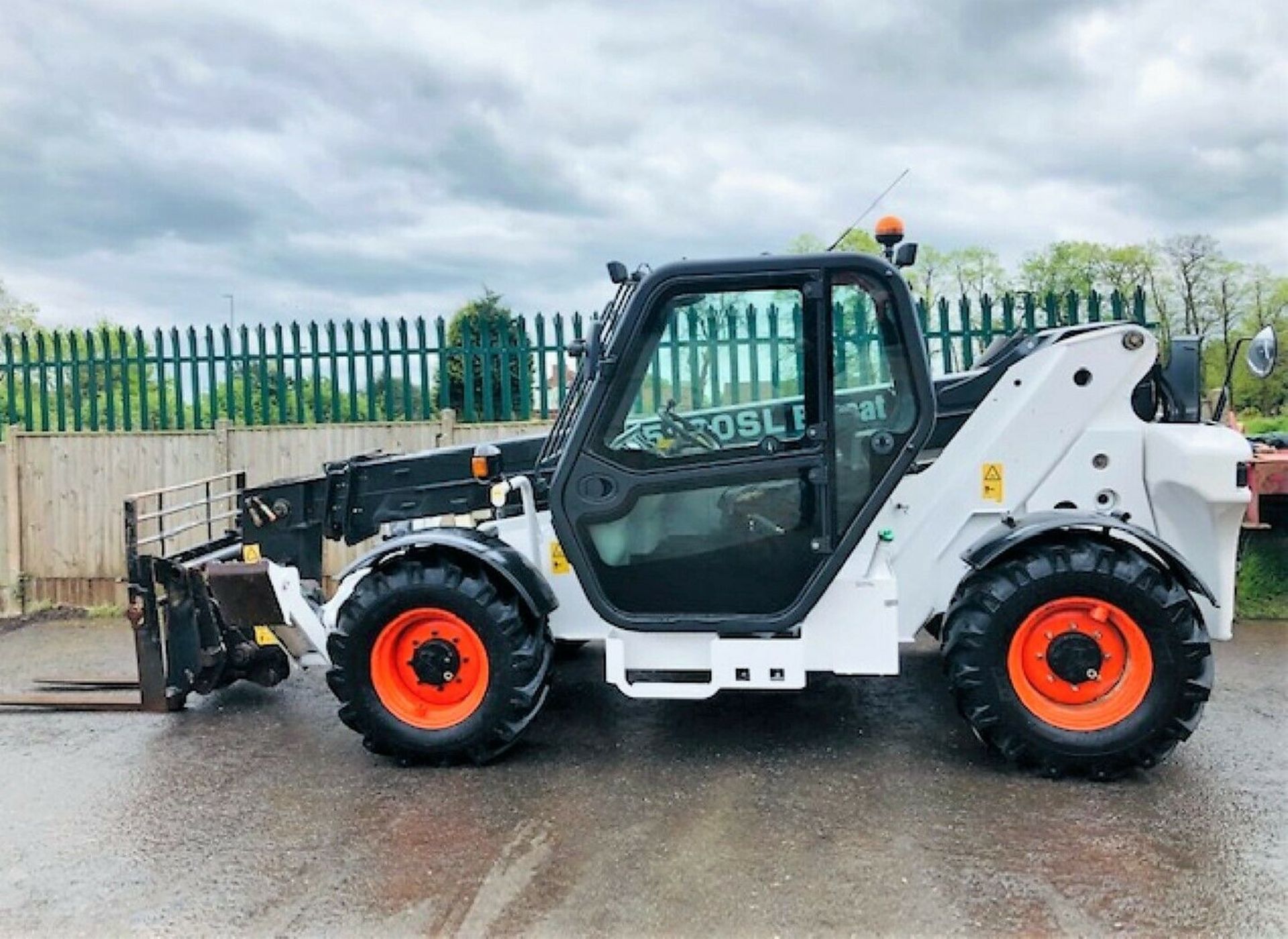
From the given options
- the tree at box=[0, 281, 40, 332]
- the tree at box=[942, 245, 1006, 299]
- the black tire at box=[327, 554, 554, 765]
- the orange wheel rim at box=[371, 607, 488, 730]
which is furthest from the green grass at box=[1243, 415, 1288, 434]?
the tree at box=[0, 281, 40, 332]

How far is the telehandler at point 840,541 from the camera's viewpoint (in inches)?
162

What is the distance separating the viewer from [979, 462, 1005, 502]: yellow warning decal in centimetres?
452

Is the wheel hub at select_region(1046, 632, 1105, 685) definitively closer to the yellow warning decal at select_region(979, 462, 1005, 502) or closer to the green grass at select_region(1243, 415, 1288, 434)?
the yellow warning decal at select_region(979, 462, 1005, 502)

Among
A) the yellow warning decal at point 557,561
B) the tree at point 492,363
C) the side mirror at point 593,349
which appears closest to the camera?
the side mirror at point 593,349

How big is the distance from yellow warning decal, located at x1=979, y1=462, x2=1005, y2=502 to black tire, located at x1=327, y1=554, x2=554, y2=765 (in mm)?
2112

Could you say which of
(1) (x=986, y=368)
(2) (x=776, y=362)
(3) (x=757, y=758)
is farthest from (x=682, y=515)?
(1) (x=986, y=368)

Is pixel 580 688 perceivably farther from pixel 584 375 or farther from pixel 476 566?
pixel 584 375

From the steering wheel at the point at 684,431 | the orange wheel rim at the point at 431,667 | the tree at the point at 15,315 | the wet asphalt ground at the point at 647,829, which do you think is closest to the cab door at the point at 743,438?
the steering wheel at the point at 684,431

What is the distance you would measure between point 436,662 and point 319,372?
479cm

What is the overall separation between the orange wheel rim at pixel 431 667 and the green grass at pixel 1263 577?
222 inches

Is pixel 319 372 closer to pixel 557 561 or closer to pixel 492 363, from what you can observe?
pixel 492 363

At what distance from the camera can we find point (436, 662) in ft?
14.5

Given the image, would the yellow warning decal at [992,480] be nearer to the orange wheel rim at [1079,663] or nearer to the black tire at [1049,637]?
the black tire at [1049,637]

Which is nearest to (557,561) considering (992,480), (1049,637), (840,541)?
(840,541)
